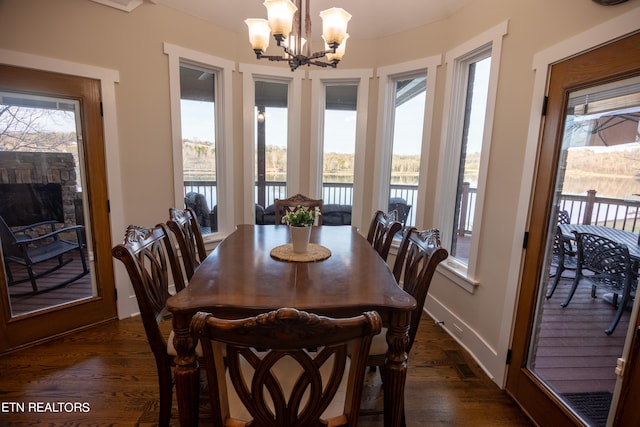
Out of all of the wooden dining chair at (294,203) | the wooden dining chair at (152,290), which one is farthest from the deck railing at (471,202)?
the wooden dining chair at (152,290)

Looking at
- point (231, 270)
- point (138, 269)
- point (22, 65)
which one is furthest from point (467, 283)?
point (22, 65)

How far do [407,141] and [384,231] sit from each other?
1.51 metres

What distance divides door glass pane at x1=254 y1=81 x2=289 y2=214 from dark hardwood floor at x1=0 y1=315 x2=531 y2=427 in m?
2.17

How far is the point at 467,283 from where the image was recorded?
2.39 m

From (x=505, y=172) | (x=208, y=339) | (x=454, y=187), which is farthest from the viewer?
(x=454, y=187)

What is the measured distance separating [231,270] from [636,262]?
1.96 metres

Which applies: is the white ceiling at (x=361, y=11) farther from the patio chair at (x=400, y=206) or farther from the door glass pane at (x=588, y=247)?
the patio chair at (x=400, y=206)

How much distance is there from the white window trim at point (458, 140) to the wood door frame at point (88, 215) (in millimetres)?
3055

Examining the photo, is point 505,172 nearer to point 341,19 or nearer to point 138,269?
point 341,19

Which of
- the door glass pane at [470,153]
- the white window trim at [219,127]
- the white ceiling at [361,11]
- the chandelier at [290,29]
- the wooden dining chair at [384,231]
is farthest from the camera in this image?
the white window trim at [219,127]

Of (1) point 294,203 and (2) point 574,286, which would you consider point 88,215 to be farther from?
(2) point 574,286

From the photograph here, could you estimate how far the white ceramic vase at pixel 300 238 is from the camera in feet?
6.05

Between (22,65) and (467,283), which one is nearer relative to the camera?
(22,65)

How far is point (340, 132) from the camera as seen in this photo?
3.60 m
